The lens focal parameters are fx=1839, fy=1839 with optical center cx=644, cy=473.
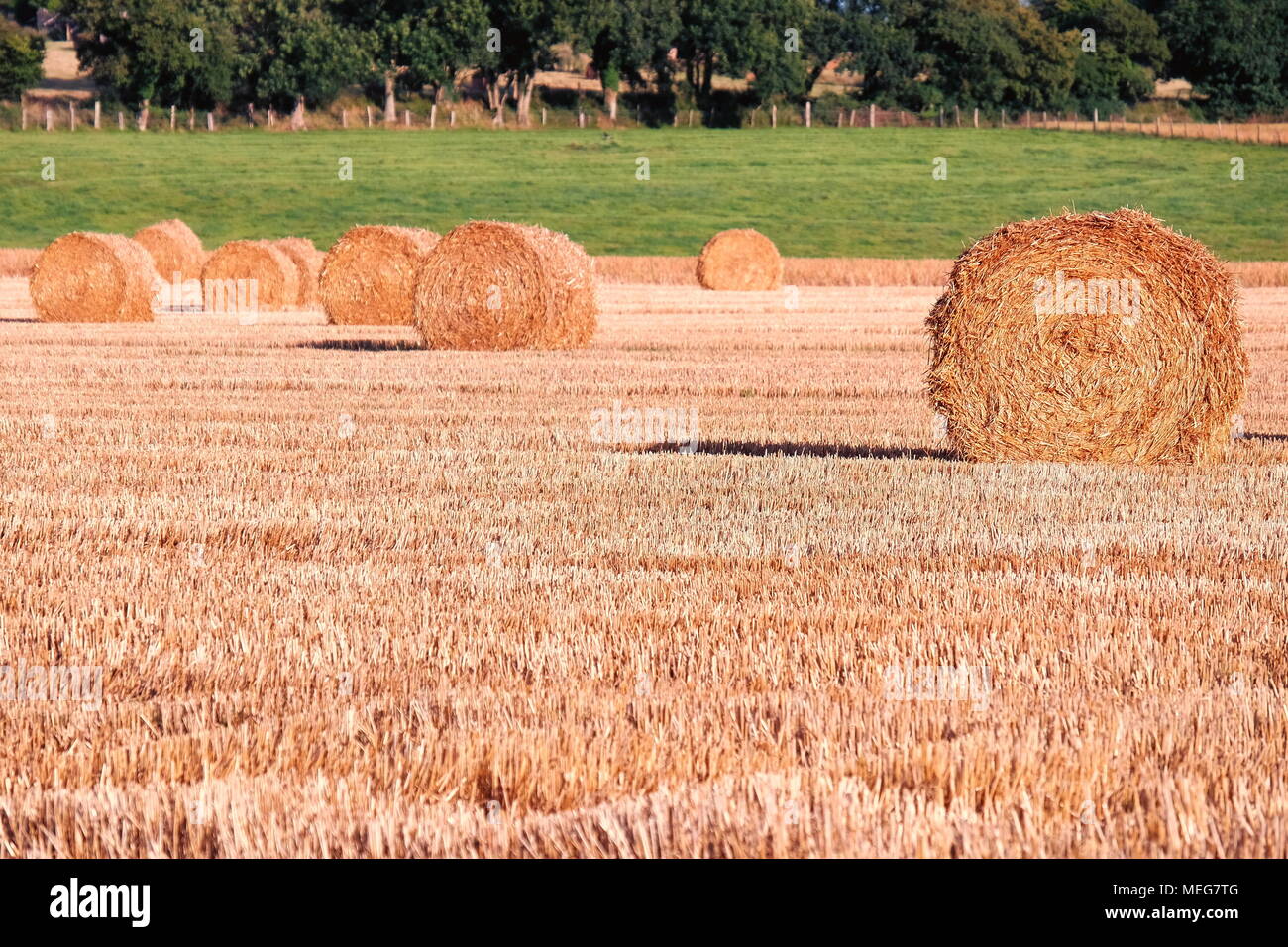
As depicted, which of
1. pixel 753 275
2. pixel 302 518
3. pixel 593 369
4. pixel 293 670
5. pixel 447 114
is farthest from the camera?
pixel 447 114

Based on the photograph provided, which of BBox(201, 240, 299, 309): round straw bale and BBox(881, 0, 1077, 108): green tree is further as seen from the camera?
BBox(881, 0, 1077, 108): green tree

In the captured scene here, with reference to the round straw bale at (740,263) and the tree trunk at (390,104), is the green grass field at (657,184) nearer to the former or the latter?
the tree trunk at (390,104)

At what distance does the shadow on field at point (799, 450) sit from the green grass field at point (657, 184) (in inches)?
1987

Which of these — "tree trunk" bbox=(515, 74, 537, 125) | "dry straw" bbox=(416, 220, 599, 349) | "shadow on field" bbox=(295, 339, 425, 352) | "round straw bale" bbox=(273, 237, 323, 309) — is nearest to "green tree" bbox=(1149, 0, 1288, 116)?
"tree trunk" bbox=(515, 74, 537, 125)

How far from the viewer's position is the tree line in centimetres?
8681

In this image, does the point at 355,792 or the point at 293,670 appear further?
the point at 293,670

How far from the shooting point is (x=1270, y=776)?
497cm

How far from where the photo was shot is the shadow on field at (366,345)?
23.8m

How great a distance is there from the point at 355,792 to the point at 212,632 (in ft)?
7.07

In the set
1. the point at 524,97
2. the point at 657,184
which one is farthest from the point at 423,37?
the point at 657,184

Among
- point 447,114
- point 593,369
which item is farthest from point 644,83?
point 593,369

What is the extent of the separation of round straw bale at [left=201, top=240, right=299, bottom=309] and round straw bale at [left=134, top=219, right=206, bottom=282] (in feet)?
15.8

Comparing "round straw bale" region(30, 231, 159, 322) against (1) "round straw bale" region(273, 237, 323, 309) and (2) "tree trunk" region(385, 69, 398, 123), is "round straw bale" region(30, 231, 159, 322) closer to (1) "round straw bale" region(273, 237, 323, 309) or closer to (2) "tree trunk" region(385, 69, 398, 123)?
(1) "round straw bale" region(273, 237, 323, 309)
